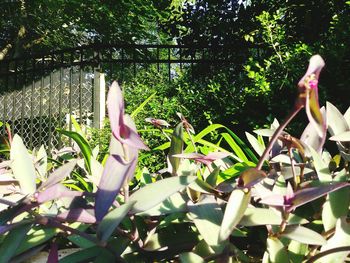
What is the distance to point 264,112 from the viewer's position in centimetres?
314

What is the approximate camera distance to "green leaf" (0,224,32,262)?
453 mm

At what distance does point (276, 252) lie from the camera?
18.8 inches

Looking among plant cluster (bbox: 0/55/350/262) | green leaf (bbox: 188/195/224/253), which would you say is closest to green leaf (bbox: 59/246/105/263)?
plant cluster (bbox: 0/55/350/262)

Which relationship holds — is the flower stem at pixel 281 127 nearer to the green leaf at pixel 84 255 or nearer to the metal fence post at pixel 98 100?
the green leaf at pixel 84 255

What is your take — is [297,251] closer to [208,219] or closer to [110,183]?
[208,219]

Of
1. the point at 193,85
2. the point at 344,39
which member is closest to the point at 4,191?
the point at 344,39

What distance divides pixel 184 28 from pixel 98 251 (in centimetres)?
483

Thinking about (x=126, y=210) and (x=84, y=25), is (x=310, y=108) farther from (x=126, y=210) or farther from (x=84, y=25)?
(x=84, y=25)

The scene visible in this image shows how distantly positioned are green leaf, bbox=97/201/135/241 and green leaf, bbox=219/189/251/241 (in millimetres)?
90

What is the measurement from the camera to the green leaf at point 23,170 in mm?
567

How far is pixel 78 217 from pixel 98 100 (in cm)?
548

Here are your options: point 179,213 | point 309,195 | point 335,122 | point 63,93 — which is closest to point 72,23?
point 63,93

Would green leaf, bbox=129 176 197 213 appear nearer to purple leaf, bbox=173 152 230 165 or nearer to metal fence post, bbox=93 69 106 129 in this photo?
purple leaf, bbox=173 152 230 165

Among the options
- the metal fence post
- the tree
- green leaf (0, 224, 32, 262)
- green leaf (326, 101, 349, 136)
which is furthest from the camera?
the tree
